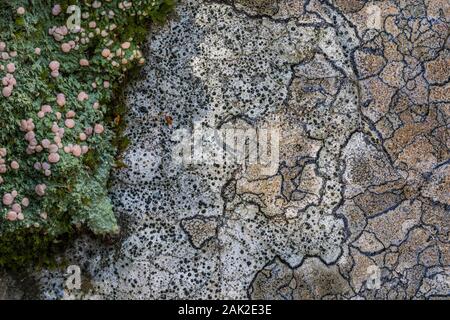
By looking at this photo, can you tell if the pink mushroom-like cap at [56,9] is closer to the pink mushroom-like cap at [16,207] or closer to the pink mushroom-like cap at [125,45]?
the pink mushroom-like cap at [125,45]

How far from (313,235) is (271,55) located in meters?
0.64

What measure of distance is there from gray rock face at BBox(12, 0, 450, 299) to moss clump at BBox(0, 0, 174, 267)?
8 cm

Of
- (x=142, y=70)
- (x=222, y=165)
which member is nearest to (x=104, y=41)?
(x=142, y=70)

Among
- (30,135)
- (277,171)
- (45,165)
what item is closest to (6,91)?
(30,135)

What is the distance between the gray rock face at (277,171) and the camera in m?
2.08

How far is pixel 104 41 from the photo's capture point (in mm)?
2033

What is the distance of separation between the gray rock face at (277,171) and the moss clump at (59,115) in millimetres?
82

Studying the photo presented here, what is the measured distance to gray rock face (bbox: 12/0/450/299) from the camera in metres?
2.08

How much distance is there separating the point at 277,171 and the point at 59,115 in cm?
74

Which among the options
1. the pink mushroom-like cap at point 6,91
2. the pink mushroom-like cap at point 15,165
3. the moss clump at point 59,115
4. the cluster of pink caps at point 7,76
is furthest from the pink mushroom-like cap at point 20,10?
the pink mushroom-like cap at point 15,165

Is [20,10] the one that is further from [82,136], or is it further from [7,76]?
[82,136]

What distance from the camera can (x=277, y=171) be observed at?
6.97ft

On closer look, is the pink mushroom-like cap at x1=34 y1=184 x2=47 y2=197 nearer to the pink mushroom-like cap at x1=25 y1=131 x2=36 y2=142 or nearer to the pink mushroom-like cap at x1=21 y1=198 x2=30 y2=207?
the pink mushroom-like cap at x1=21 y1=198 x2=30 y2=207

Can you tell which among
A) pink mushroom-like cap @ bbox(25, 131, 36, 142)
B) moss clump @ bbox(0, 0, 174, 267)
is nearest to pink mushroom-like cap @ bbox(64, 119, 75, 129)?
moss clump @ bbox(0, 0, 174, 267)
